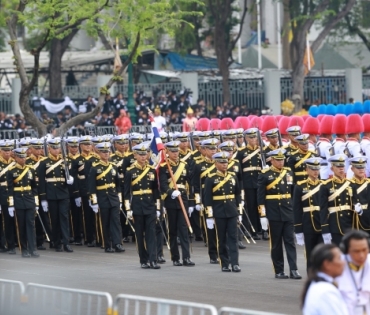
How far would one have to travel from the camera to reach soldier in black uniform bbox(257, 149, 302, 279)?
50.9 ft

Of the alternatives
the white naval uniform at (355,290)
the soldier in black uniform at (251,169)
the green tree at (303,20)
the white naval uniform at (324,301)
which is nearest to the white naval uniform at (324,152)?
the soldier in black uniform at (251,169)

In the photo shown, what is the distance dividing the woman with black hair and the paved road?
14.9 ft

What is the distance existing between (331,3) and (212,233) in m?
24.8

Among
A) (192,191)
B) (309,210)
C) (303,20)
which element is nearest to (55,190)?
(192,191)

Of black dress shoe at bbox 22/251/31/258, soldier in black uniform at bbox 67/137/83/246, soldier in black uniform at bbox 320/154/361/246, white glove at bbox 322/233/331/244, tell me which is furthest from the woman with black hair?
soldier in black uniform at bbox 67/137/83/246

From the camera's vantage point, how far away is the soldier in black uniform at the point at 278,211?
50.9 feet

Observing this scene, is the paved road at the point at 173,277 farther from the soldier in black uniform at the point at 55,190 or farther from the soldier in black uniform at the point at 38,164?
the soldier in black uniform at the point at 38,164

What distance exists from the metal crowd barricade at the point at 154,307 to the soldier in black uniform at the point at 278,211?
20.6 ft

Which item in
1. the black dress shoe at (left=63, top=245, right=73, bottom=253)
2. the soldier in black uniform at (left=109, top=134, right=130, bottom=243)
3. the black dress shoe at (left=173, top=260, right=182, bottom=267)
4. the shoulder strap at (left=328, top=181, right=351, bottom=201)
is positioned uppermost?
the soldier in black uniform at (left=109, top=134, right=130, bottom=243)

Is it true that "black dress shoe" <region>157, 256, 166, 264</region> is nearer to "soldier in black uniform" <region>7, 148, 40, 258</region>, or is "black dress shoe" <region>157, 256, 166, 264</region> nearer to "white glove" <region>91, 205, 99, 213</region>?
"white glove" <region>91, 205, 99, 213</region>

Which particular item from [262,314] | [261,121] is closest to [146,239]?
[261,121]

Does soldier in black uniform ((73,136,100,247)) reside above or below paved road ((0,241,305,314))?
above

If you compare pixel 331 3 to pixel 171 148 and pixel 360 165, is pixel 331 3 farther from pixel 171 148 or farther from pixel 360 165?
pixel 360 165

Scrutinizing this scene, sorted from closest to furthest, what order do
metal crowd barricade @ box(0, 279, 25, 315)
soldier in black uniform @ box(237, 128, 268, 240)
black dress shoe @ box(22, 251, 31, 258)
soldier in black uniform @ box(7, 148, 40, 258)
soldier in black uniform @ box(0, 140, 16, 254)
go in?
metal crowd barricade @ box(0, 279, 25, 315)
soldier in black uniform @ box(7, 148, 40, 258)
black dress shoe @ box(22, 251, 31, 258)
soldier in black uniform @ box(0, 140, 16, 254)
soldier in black uniform @ box(237, 128, 268, 240)
